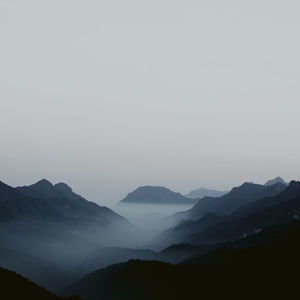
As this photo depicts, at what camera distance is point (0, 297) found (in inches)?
7790

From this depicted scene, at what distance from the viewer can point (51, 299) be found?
655 feet

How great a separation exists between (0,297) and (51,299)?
808 inches
